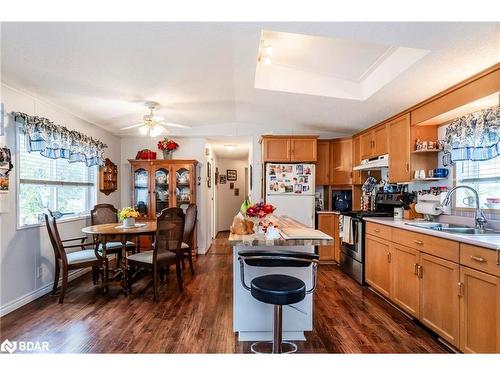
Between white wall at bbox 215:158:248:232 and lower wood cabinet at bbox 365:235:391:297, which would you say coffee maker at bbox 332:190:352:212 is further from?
white wall at bbox 215:158:248:232

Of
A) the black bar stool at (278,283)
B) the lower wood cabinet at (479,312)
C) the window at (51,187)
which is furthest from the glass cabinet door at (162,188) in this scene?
the lower wood cabinet at (479,312)

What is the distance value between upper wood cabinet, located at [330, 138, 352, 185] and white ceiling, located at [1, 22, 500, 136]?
2.14 feet

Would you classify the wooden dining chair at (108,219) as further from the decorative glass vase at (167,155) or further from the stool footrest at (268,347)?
the stool footrest at (268,347)

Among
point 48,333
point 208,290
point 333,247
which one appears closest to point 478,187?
point 333,247

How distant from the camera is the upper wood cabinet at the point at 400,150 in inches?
119

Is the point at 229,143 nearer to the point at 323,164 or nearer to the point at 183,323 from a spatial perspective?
the point at 323,164

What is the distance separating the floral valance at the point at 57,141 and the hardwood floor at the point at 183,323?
1637mm

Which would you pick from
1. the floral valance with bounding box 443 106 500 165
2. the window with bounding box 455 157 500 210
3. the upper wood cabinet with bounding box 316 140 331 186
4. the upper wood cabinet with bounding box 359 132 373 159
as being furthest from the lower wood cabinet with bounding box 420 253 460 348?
the upper wood cabinet with bounding box 316 140 331 186

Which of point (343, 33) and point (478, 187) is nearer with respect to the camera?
point (343, 33)

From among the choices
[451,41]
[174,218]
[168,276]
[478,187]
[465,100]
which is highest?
[451,41]
